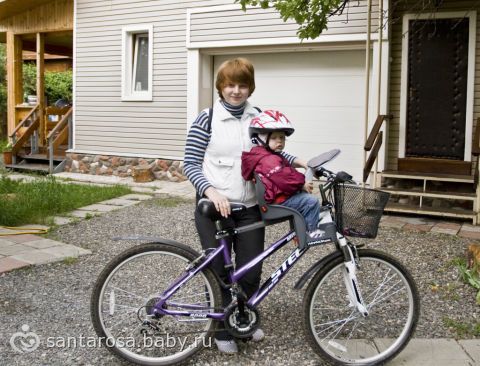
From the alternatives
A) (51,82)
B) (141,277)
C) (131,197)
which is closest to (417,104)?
(131,197)

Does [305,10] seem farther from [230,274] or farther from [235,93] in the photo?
[230,274]

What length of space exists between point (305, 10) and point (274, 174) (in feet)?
11.9

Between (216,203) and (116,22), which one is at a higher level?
(116,22)

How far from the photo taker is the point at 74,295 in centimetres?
412

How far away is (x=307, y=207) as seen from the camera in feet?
9.28

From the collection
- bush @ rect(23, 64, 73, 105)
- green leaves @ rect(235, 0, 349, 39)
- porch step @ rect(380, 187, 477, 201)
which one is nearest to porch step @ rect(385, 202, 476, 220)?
porch step @ rect(380, 187, 477, 201)

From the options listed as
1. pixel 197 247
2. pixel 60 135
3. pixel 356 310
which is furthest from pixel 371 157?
pixel 60 135

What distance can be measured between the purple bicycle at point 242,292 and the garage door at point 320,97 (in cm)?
580

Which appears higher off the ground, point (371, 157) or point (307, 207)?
point (371, 157)

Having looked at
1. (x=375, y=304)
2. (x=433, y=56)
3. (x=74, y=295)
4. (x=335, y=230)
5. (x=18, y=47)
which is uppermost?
(x=18, y=47)

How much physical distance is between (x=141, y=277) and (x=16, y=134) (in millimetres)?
10833

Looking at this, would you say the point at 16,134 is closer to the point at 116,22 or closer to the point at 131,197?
the point at 116,22

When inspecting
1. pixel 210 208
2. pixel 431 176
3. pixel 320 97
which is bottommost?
pixel 431 176

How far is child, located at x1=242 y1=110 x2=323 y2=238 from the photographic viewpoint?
2.79 metres
